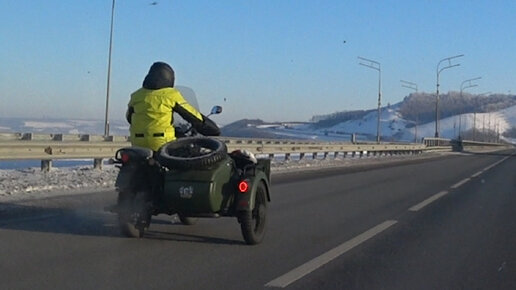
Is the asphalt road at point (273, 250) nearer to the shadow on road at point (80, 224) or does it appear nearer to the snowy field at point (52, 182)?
the shadow on road at point (80, 224)

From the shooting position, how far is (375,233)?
11156 mm

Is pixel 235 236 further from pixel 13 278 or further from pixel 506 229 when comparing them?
pixel 506 229

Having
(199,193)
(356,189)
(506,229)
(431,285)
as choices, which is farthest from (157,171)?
(356,189)

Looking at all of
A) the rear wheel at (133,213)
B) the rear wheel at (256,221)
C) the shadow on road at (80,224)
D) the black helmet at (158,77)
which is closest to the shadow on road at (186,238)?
the shadow on road at (80,224)

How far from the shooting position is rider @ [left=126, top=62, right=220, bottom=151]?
909 centimetres

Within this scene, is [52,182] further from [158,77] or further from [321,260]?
[321,260]

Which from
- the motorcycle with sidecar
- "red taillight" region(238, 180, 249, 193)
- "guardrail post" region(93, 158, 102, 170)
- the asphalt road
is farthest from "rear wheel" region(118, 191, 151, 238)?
"guardrail post" region(93, 158, 102, 170)

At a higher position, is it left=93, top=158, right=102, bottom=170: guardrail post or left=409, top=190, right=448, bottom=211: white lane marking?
left=93, top=158, right=102, bottom=170: guardrail post

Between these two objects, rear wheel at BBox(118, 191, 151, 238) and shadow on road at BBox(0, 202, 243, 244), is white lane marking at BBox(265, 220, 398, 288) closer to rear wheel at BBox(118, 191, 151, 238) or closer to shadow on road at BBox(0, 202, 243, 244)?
shadow on road at BBox(0, 202, 243, 244)

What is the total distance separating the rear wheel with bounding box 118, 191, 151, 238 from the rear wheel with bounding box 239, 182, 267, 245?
1133mm

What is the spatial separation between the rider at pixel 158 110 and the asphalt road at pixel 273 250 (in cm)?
128

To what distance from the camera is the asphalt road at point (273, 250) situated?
7.35 metres

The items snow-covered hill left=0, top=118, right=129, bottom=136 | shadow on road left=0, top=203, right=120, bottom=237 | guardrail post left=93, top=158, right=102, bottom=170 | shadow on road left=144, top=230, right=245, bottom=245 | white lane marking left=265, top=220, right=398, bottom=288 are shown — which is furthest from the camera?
snow-covered hill left=0, top=118, right=129, bottom=136

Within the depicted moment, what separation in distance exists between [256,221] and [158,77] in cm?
213
